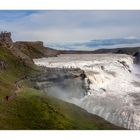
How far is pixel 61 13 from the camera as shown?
11.1 metres

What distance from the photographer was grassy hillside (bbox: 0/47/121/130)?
1110 cm

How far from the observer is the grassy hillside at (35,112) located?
11102 millimetres

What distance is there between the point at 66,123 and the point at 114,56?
1875 millimetres

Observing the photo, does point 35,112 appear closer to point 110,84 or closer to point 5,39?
point 5,39

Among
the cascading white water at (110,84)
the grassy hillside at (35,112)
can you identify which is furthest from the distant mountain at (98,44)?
the grassy hillside at (35,112)

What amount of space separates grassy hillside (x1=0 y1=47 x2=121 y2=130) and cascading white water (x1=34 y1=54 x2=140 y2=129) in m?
0.36

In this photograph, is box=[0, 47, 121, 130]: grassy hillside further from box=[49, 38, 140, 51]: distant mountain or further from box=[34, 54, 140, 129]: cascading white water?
box=[49, 38, 140, 51]: distant mountain

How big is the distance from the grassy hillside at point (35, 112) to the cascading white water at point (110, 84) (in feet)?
1.18

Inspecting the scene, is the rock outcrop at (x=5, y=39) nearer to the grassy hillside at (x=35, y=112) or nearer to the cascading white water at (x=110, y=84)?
the grassy hillside at (x=35, y=112)

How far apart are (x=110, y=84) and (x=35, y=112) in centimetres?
211

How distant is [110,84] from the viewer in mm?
12820

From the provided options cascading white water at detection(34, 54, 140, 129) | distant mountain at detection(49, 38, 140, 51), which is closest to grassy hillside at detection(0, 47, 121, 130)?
cascading white water at detection(34, 54, 140, 129)
